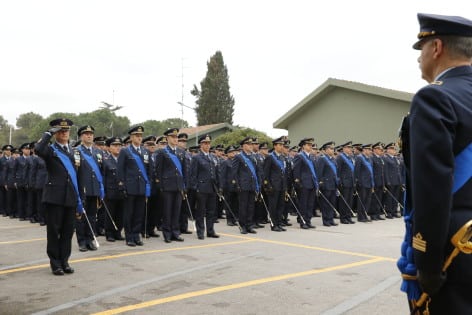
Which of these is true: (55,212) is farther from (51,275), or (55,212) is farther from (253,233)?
(253,233)

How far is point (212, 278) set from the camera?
19.8 feet

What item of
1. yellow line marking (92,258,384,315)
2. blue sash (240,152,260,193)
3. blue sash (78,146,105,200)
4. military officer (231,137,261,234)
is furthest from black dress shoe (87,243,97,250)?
blue sash (240,152,260,193)

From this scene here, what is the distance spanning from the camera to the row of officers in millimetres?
6652

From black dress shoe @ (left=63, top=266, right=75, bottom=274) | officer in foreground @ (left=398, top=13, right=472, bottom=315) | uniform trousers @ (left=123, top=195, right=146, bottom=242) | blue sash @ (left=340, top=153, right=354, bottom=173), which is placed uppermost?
blue sash @ (left=340, top=153, right=354, bottom=173)

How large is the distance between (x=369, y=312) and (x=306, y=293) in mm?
854

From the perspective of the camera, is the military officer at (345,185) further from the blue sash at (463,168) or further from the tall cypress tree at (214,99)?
the tall cypress tree at (214,99)

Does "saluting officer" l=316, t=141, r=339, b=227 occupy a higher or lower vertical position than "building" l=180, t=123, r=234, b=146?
lower

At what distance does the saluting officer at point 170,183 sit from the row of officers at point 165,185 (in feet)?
0.06

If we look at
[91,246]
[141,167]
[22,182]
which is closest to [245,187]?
[141,167]

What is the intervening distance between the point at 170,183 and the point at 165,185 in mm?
106

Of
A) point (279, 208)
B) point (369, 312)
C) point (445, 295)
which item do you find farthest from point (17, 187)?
point (445, 295)

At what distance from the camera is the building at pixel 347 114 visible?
20.5 meters

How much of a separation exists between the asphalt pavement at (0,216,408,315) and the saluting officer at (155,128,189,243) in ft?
1.19

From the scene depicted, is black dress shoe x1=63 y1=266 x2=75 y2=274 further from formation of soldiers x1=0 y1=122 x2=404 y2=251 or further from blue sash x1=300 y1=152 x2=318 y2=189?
blue sash x1=300 y1=152 x2=318 y2=189
